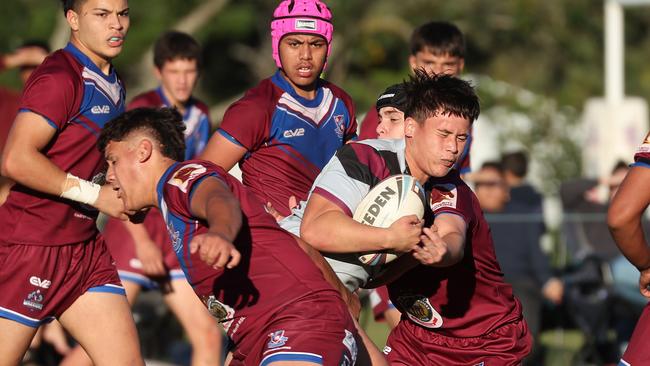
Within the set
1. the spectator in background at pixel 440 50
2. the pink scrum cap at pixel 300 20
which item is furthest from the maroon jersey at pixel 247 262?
the spectator in background at pixel 440 50

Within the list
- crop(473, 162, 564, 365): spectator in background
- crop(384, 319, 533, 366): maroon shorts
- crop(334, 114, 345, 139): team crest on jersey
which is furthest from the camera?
crop(473, 162, 564, 365): spectator in background

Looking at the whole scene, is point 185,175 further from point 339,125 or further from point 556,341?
point 556,341

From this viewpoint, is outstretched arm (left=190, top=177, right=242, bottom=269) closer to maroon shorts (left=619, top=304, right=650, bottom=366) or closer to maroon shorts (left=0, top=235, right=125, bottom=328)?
maroon shorts (left=0, top=235, right=125, bottom=328)

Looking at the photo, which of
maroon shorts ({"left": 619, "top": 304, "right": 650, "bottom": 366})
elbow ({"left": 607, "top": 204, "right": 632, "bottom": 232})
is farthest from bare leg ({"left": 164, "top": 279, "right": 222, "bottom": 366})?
elbow ({"left": 607, "top": 204, "right": 632, "bottom": 232})

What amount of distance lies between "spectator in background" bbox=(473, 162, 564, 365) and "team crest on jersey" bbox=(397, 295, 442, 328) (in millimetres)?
4664

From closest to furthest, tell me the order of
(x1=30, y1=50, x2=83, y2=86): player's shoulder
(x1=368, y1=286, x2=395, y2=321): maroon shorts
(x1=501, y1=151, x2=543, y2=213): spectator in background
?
(x1=30, y1=50, x2=83, y2=86): player's shoulder, (x1=368, y1=286, x2=395, y2=321): maroon shorts, (x1=501, y1=151, x2=543, y2=213): spectator in background

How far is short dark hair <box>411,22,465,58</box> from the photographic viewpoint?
282 inches

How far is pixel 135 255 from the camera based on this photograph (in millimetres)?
7996

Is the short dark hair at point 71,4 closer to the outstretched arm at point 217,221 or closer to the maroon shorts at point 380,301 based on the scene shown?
the outstretched arm at point 217,221

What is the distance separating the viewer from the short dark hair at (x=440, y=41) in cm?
716

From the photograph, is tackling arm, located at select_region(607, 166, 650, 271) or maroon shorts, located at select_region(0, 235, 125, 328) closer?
tackling arm, located at select_region(607, 166, 650, 271)

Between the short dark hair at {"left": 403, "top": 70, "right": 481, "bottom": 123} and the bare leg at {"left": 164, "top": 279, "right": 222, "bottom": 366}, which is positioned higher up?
the short dark hair at {"left": 403, "top": 70, "right": 481, "bottom": 123}

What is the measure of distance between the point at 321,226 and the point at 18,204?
1897mm

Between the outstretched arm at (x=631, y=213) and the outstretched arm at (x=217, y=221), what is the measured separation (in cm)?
158
